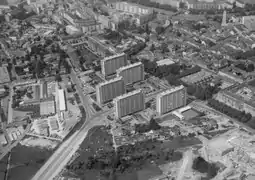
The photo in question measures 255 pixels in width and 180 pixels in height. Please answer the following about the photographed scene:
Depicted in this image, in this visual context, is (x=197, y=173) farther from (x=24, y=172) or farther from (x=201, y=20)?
(x=201, y=20)

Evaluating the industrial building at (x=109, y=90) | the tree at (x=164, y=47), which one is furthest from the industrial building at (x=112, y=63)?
the tree at (x=164, y=47)

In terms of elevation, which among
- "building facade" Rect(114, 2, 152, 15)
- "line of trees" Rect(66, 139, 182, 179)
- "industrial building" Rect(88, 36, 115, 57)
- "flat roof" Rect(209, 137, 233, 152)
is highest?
"building facade" Rect(114, 2, 152, 15)

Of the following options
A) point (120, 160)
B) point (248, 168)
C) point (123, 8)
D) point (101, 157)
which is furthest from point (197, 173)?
point (123, 8)

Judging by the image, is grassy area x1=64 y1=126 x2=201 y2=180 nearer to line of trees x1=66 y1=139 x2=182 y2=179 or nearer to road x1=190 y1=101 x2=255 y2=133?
line of trees x1=66 y1=139 x2=182 y2=179

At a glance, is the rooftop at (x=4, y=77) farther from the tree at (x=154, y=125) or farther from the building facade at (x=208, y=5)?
the building facade at (x=208, y=5)

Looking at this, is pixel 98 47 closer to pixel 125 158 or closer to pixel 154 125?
pixel 154 125

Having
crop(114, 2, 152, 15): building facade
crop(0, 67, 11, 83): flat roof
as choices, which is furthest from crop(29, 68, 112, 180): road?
crop(114, 2, 152, 15): building facade
